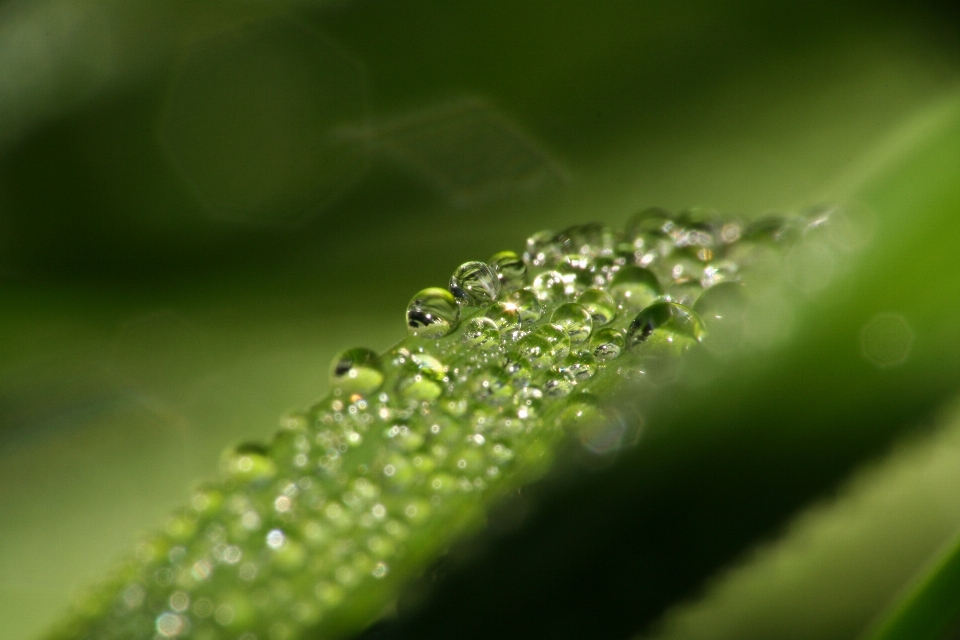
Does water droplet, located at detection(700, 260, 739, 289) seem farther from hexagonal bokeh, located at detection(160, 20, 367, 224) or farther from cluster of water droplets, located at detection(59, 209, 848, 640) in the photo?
hexagonal bokeh, located at detection(160, 20, 367, 224)

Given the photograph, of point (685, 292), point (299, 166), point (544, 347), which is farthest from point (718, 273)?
point (299, 166)

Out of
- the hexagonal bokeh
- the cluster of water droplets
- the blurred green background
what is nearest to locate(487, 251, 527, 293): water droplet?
the cluster of water droplets

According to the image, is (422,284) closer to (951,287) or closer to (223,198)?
(223,198)

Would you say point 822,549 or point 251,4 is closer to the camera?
point 822,549

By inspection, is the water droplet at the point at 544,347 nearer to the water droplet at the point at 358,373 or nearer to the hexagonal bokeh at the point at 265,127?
the water droplet at the point at 358,373

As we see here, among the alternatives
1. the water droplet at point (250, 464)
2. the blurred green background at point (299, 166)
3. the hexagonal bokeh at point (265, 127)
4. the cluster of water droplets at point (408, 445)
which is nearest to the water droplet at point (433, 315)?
the cluster of water droplets at point (408, 445)

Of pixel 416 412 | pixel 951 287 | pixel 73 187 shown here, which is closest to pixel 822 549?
pixel 951 287
